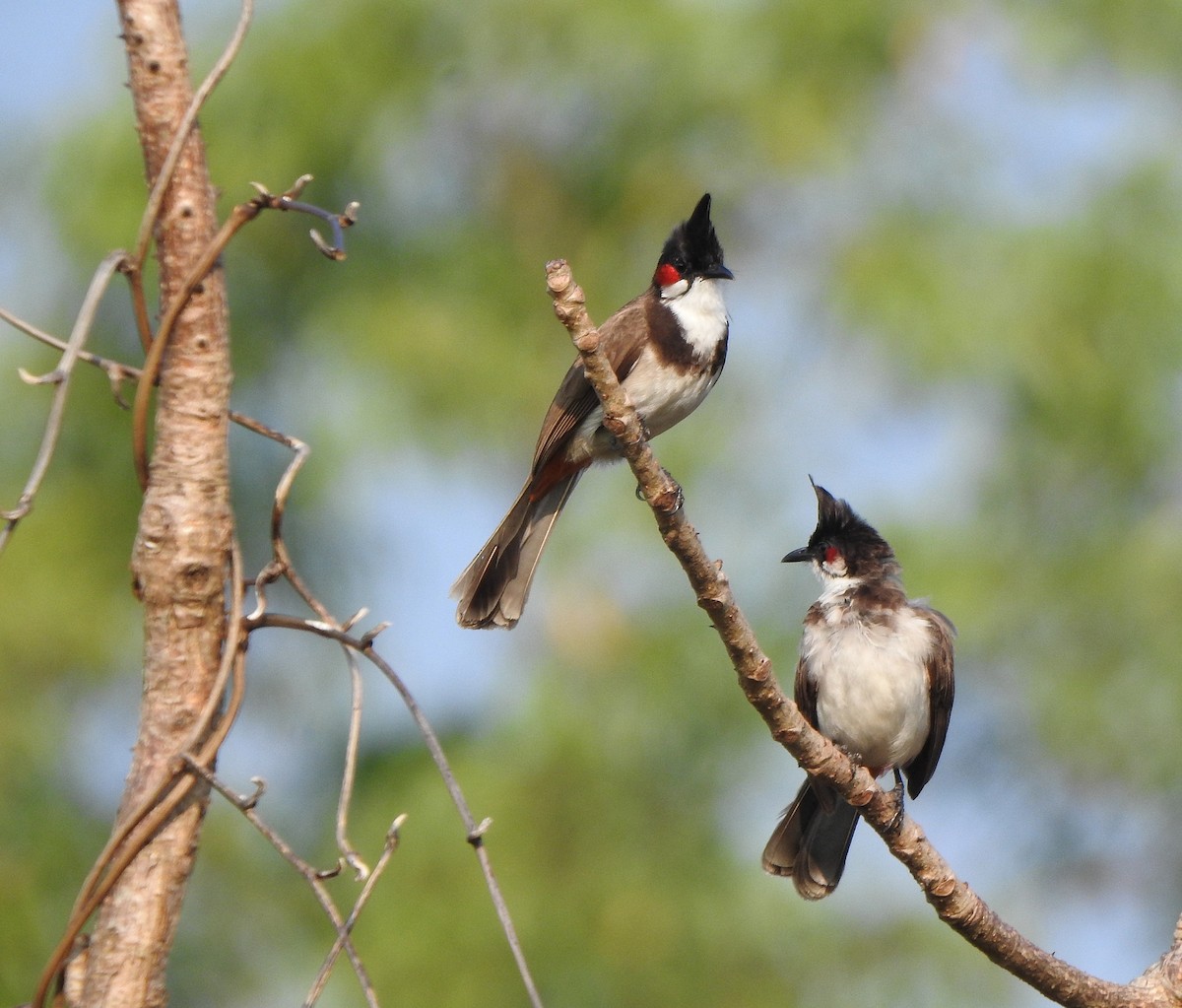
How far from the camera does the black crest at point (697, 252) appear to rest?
3.94 meters

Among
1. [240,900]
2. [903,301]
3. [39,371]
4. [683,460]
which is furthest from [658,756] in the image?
[39,371]

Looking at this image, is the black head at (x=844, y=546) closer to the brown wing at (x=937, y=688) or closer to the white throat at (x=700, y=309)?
the brown wing at (x=937, y=688)

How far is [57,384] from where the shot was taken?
6.63 ft

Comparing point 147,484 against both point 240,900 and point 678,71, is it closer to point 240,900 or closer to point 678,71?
point 240,900

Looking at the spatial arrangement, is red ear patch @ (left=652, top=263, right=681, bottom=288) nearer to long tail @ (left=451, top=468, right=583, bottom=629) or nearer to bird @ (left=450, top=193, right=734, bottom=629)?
bird @ (left=450, top=193, right=734, bottom=629)

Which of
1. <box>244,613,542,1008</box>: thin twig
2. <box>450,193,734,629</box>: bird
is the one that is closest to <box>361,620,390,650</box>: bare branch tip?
<box>244,613,542,1008</box>: thin twig

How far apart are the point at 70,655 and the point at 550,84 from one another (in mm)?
3961

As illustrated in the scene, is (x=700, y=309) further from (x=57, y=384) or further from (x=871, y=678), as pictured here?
(x=57, y=384)

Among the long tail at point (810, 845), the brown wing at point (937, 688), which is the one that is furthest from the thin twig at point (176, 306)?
the brown wing at point (937, 688)

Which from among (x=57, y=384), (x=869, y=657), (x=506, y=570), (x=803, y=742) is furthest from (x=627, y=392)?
(x=57, y=384)

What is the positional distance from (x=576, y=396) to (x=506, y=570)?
43 centimetres

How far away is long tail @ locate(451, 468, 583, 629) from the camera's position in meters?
3.33

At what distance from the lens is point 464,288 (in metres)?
8.19

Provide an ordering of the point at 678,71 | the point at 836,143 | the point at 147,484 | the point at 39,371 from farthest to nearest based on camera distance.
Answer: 1. the point at 836,143
2. the point at 678,71
3. the point at 39,371
4. the point at 147,484
